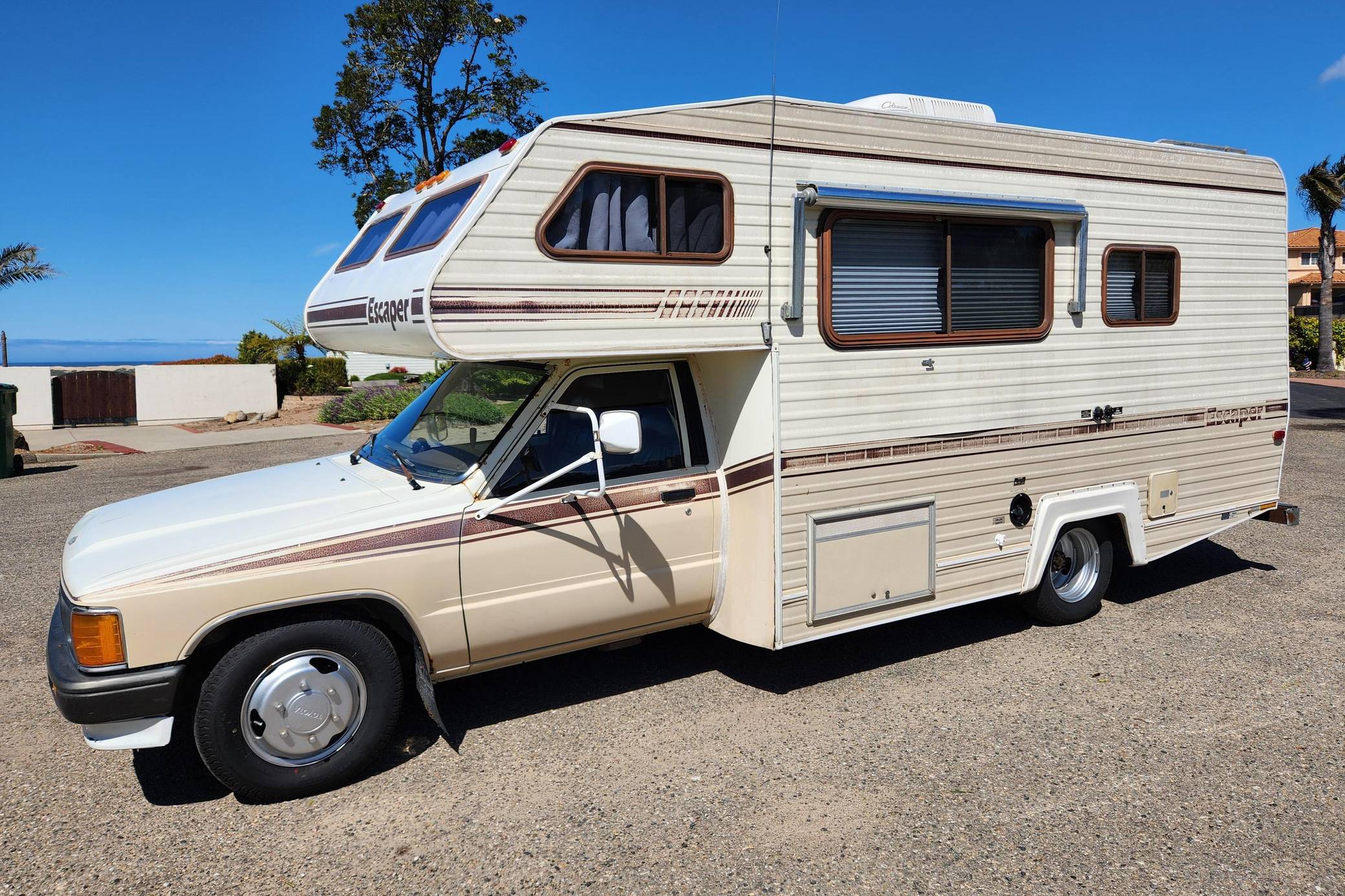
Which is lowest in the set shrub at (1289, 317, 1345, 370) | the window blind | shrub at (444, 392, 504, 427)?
shrub at (444, 392, 504, 427)

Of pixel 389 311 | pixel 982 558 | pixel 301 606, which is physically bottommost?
pixel 982 558

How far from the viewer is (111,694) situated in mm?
3551

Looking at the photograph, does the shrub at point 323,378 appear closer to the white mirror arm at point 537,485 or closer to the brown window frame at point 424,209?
the brown window frame at point 424,209

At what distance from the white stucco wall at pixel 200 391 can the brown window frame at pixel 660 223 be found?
64.2ft

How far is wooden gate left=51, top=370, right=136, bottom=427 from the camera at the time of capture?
20188 mm

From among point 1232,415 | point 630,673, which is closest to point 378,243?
point 630,673

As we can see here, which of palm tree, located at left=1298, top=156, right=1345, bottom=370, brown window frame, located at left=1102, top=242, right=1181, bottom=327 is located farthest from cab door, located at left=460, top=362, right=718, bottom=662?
palm tree, located at left=1298, top=156, right=1345, bottom=370

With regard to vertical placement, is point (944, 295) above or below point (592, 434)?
above

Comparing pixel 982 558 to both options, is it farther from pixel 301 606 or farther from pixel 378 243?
pixel 378 243

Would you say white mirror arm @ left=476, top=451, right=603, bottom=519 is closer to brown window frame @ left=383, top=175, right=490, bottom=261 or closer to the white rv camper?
the white rv camper

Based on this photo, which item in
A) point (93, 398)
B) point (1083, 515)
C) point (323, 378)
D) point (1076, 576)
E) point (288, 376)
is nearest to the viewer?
point (1083, 515)

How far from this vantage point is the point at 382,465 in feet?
15.8

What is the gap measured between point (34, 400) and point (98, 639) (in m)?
20.1

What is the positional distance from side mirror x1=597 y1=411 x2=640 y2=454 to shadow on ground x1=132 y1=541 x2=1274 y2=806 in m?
1.52
